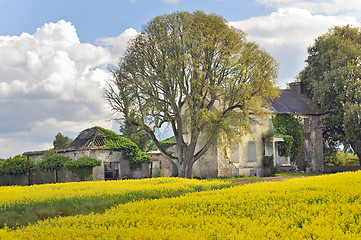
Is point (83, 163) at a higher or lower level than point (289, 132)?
lower

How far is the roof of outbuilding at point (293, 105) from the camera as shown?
4706 cm

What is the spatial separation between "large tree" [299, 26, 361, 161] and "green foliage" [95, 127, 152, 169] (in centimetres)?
2380

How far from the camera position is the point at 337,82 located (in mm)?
46938

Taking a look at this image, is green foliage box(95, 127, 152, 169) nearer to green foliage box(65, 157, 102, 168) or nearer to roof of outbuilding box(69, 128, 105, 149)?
roof of outbuilding box(69, 128, 105, 149)

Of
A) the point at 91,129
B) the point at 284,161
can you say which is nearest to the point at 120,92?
the point at 91,129

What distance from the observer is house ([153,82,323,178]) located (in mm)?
41281

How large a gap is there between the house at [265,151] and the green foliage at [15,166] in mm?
13351

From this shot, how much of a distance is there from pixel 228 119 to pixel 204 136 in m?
5.96

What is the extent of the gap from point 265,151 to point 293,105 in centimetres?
850

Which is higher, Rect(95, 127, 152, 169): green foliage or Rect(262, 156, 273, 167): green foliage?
Rect(95, 127, 152, 169): green foliage

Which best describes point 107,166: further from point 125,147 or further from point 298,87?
point 298,87

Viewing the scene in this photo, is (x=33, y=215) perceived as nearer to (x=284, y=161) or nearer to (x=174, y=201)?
(x=174, y=201)

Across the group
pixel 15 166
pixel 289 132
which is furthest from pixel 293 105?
pixel 15 166

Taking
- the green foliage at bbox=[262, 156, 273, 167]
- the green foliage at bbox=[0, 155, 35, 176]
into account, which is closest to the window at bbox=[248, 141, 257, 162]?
the green foliage at bbox=[262, 156, 273, 167]
